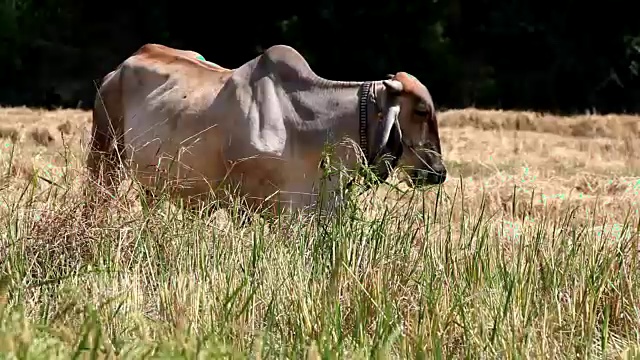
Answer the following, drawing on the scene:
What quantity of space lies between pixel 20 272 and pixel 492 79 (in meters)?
16.3

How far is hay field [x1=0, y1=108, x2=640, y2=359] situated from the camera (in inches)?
152

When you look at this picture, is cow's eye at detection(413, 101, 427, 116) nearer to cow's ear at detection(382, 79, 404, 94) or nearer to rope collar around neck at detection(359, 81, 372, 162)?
cow's ear at detection(382, 79, 404, 94)

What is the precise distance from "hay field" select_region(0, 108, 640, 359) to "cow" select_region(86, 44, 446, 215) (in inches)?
36.9

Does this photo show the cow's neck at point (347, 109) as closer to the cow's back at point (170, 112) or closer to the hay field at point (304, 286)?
the cow's back at point (170, 112)

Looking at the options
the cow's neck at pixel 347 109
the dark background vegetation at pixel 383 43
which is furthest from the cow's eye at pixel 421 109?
the dark background vegetation at pixel 383 43

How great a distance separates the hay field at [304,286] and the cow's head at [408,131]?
2.79 ft

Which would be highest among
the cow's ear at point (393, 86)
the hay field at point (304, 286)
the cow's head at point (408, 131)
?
the cow's ear at point (393, 86)

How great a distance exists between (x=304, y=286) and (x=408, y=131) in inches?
102

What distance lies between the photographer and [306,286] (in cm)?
441

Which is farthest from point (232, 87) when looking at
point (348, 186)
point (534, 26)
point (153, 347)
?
point (534, 26)

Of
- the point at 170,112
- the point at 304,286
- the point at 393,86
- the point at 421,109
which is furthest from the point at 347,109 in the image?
the point at 304,286

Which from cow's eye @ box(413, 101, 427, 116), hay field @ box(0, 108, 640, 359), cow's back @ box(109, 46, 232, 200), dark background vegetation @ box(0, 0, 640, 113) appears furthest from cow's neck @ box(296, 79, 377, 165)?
dark background vegetation @ box(0, 0, 640, 113)

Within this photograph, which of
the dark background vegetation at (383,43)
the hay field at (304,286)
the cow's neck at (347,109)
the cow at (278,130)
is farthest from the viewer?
the dark background vegetation at (383,43)

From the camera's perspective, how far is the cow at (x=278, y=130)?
260 inches
